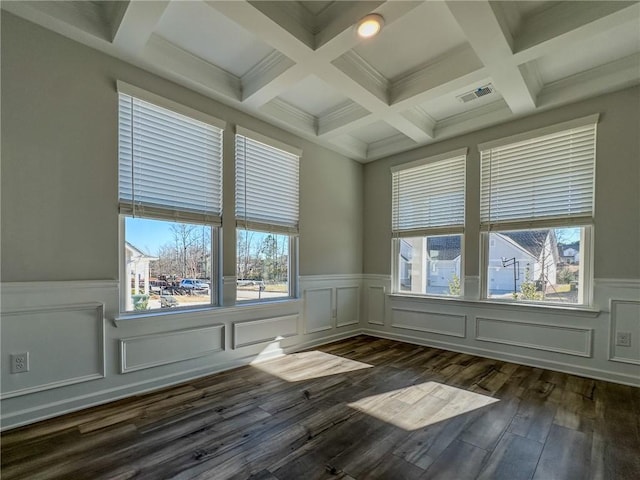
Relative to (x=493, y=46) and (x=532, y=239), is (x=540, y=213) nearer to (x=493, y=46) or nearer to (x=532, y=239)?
(x=532, y=239)

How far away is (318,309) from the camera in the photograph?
423 centimetres

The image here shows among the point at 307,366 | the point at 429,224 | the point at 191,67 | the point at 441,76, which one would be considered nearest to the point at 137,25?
the point at 191,67

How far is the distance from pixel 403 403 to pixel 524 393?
116cm

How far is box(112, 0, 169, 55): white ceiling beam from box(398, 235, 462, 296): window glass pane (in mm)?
3782

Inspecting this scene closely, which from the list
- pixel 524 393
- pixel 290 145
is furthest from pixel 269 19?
pixel 524 393

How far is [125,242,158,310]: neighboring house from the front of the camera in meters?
2.64

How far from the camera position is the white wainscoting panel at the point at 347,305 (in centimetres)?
454

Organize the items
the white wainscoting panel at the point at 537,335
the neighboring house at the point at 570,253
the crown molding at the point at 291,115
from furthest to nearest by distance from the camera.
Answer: the crown molding at the point at 291,115 → the neighboring house at the point at 570,253 → the white wainscoting panel at the point at 537,335

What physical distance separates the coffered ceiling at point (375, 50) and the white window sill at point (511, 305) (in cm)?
216

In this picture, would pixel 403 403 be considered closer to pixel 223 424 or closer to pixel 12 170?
pixel 223 424

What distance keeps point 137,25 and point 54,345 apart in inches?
95.7

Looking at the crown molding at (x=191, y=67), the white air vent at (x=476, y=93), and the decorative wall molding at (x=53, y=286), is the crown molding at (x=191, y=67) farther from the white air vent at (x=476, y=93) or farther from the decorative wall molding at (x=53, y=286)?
the white air vent at (x=476, y=93)

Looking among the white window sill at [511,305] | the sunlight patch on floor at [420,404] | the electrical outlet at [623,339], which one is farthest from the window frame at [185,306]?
the electrical outlet at [623,339]

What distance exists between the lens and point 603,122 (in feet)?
9.89
